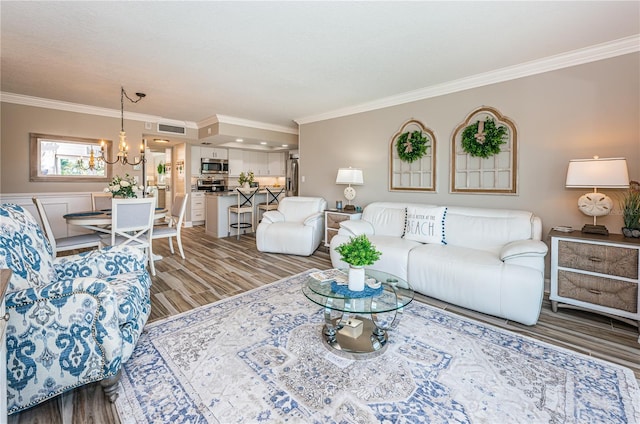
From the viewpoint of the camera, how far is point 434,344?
83.9 inches

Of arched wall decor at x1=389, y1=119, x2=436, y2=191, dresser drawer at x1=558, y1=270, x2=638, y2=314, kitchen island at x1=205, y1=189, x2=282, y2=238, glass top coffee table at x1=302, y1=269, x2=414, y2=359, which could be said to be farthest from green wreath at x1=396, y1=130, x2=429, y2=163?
kitchen island at x1=205, y1=189, x2=282, y2=238

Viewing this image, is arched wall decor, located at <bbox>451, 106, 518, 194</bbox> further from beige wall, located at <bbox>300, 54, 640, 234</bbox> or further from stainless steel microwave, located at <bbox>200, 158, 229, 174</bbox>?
stainless steel microwave, located at <bbox>200, 158, 229, 174</bbox>

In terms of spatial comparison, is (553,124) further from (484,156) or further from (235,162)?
(235,162)

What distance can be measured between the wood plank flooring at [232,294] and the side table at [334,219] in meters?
0.33

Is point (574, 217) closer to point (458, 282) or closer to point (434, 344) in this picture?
point (458, 282)

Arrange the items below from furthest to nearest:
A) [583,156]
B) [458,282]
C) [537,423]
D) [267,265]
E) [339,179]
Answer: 1. [339,179]
2. [267,265]
3. [583,156]
4. [458,282]
5. [537,423]

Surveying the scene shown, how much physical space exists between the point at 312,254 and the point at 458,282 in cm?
244

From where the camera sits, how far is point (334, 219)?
4711mm

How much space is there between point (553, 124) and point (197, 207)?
7.24 metres

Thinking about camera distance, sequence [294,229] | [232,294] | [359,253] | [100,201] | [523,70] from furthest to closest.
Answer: [294,229] → [100,201] → [523,70] → [232,294] → [359,253]

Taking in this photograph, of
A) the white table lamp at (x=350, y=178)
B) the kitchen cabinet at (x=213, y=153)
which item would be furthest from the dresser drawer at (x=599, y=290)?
the kitchen cabinet at (x=213, y=153)

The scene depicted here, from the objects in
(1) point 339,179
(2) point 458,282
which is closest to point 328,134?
(1) point 339,179

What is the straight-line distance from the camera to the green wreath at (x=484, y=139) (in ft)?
11.4

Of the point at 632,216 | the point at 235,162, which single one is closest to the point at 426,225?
the point at 632,216
